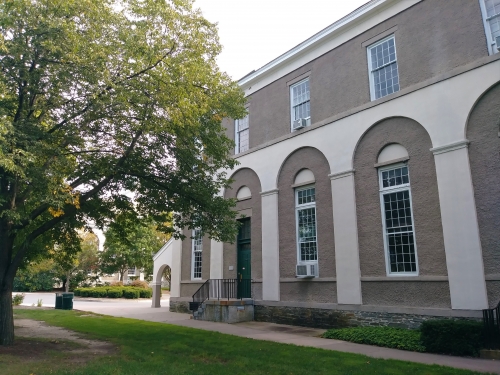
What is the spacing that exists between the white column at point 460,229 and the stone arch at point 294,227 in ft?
13.3

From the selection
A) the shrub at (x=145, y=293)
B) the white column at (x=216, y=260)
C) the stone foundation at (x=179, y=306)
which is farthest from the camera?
the shrub at (x=145, y=293)

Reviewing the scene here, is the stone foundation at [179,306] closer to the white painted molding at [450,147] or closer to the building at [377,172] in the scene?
the building at [377,172]

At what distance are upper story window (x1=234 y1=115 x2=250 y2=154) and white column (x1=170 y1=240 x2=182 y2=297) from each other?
6227 mm

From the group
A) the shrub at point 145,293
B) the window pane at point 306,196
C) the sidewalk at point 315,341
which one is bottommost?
the sidewalk at point 315,341

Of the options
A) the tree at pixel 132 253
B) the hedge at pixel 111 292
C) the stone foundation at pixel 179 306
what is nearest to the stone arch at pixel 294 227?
the stone foundation at pixel 179 306

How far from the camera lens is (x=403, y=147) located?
13125 mm

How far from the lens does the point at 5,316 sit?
33.0ft

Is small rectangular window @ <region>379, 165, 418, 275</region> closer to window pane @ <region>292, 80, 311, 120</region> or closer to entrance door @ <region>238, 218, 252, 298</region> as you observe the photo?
window pane @ <region>292, 80, 311, 120</region>

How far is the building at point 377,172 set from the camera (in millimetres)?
11320

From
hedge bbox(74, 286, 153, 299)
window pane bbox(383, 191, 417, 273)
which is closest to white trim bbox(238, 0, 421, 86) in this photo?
window pane bbox(383, 191, 417, 273)

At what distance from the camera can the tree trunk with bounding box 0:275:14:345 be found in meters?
9.98

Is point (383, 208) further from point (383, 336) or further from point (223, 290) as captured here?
point (223, 290)

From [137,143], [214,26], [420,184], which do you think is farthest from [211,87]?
[420,184]

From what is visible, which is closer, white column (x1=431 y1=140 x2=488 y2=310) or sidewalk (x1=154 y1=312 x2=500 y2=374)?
sidewalk (x1=154 y1=312 x2=500 y2=374)
